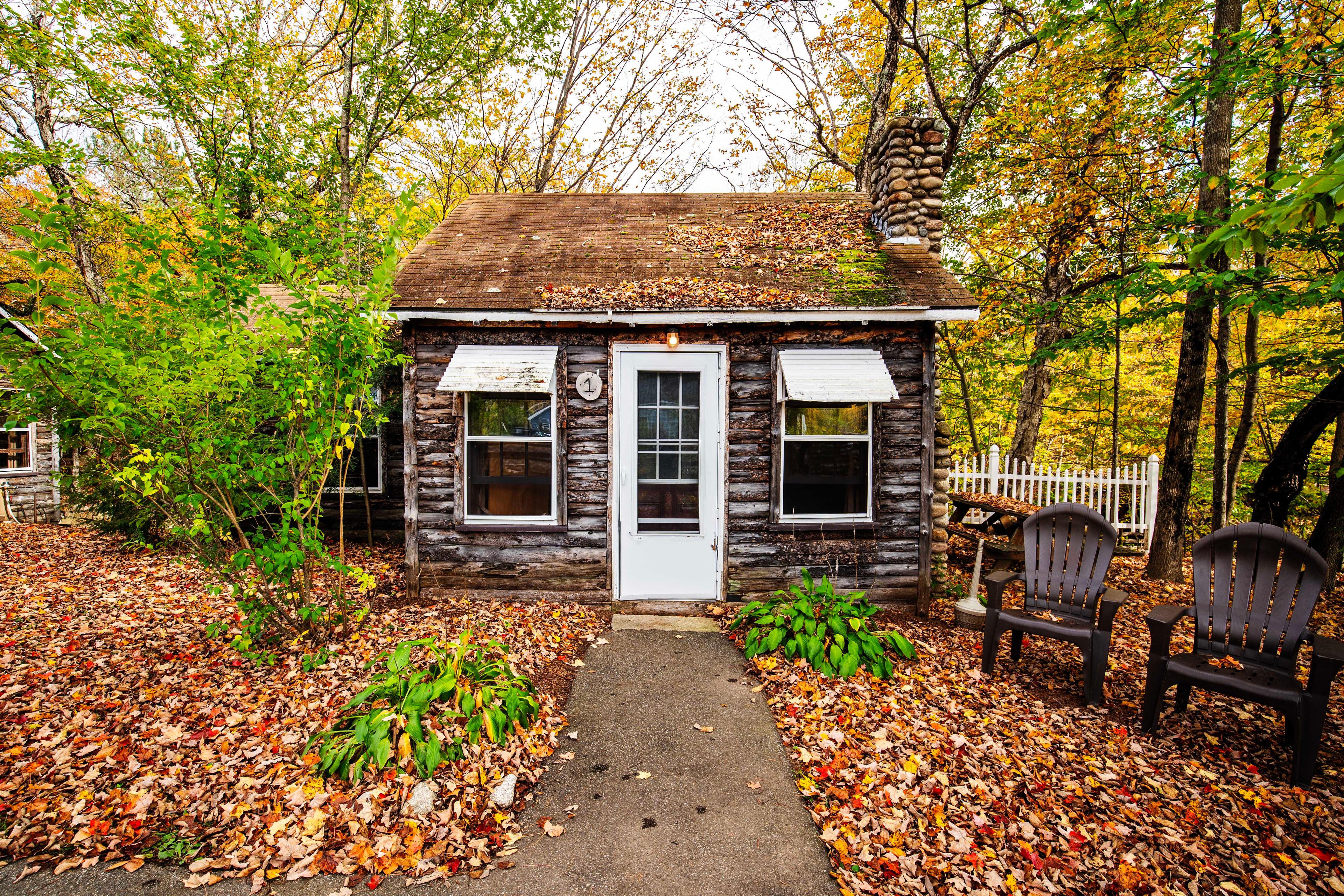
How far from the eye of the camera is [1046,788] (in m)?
3.19

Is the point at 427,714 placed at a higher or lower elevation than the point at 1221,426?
lower

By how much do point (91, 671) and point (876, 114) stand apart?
14.6 meters

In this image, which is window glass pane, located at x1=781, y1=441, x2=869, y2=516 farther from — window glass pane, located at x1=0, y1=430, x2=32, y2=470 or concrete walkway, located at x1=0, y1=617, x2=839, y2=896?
window glass pane, located at x1=0, y1=430, x2=32, y2=470

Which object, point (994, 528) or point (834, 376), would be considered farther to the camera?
point (994, 528)

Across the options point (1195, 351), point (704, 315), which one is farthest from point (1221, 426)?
point (704, 315)

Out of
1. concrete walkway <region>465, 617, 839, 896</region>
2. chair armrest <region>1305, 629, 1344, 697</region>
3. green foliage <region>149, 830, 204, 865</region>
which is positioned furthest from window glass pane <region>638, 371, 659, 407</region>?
chair armrest <region>1305, 629, 1344, 697</region>

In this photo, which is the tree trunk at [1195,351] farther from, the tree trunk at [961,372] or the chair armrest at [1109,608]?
the tree trunk at [961,372]

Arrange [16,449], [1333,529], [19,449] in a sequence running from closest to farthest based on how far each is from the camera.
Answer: [1333,529] < [16,449] < [19,449]

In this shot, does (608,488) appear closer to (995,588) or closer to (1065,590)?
(995,588)

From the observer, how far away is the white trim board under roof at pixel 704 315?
17.6 feet

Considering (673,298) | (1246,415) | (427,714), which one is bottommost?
(427,714)

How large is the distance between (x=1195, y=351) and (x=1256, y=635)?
15.9 feet

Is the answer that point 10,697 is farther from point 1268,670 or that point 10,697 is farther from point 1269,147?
point 1269,147

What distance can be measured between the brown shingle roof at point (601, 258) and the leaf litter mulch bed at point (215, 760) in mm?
3439
